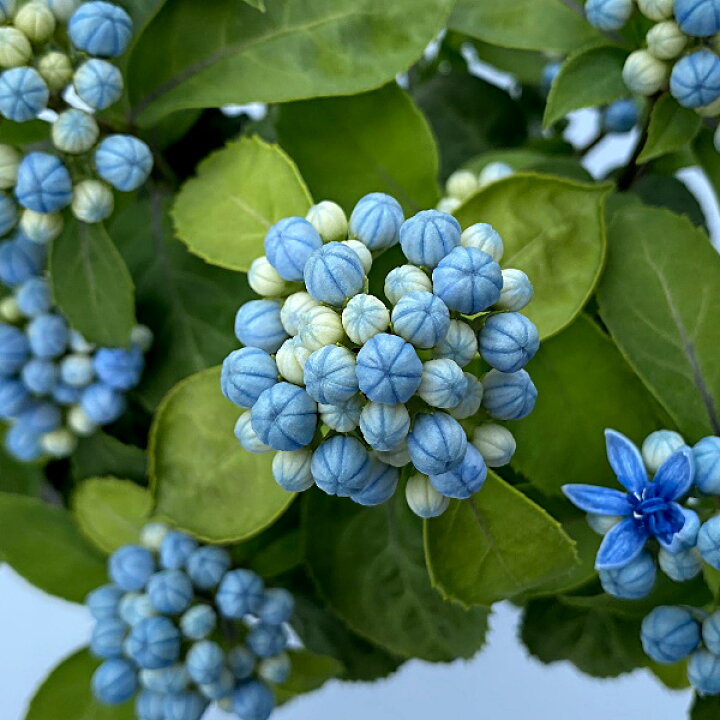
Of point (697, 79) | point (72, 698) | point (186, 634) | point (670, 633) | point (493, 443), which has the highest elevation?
point (697, 79)

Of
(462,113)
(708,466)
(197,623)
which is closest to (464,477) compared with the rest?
(708,466)

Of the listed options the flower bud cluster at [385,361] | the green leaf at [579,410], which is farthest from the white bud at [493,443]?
the green leaf at [579,410]

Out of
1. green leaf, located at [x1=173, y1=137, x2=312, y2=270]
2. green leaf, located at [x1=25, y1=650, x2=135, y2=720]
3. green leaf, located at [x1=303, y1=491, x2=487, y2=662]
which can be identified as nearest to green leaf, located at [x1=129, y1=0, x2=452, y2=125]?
green leaf, located at [x1=173, y1=137, x2=312, y2=270]

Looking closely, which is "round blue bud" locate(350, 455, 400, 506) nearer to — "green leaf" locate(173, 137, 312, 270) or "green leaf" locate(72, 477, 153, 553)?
"green leaf" locate(173, 137, 312, 270)

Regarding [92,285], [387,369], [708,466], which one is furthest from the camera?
[92,285]

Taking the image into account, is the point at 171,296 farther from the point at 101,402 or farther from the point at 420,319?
the point at 420,319

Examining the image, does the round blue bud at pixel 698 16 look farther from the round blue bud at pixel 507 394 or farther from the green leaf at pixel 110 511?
the green leaf at pixel 110 511
